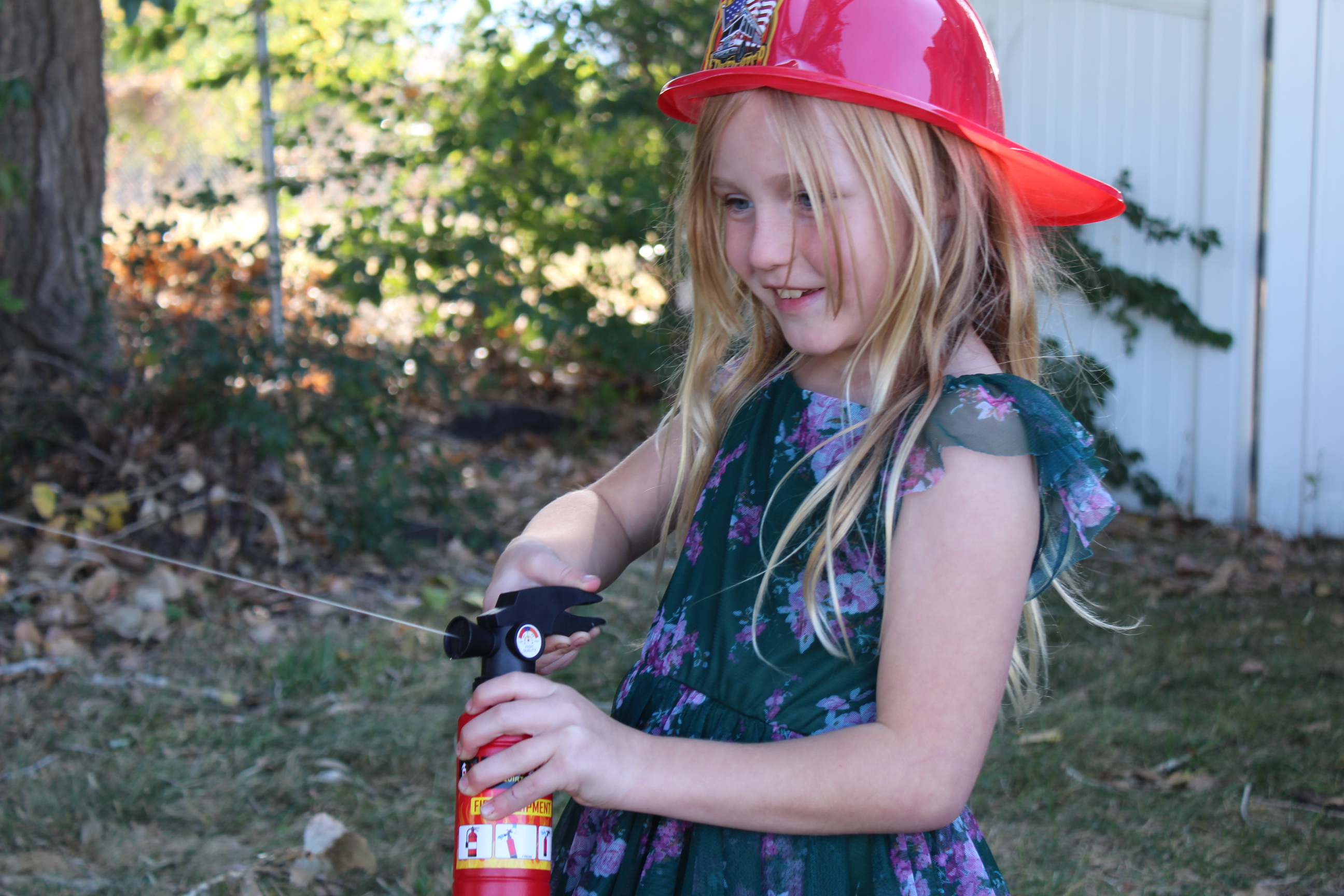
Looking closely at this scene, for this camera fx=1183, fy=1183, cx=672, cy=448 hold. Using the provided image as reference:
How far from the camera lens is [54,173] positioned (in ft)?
13.6

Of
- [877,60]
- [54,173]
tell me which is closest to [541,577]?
[877,60]

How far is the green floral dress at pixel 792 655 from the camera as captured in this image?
1192 millimetres

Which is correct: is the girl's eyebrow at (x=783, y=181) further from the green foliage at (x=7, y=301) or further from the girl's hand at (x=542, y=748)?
the green foliage at (x=7, y=301)

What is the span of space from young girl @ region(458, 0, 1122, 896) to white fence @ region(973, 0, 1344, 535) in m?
4.18

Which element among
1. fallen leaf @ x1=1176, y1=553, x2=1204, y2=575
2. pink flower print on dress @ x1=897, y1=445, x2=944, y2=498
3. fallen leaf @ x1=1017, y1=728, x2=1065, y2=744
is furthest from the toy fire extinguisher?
fallen leaf @ x1=1176, y1=553, x2=1204, y2=575

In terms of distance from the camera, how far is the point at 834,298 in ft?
4.20

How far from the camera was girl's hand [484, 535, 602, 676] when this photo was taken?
1.28 metres

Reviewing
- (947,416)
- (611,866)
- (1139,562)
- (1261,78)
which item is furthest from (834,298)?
(1261,78)

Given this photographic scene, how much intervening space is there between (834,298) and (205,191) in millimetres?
3272

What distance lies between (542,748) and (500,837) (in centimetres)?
10

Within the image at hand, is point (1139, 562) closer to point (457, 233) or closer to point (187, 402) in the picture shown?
point (457, 233)

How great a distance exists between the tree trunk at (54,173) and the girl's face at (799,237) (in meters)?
3.32

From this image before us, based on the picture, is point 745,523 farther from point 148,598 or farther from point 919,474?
point 148,598

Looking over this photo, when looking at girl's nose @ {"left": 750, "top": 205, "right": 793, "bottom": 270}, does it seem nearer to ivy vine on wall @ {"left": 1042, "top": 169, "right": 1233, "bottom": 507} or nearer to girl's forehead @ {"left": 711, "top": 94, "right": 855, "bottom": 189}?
girl's forehead @ {"left": 711, "top": 94, "right": 855, "bottom": 189}
